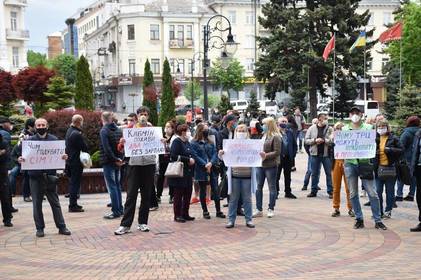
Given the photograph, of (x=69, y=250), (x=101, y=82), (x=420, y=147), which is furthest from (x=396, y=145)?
(x=101, y=82)

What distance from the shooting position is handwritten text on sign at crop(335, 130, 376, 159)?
32.9ft

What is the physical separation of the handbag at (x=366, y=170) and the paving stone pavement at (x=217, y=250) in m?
0.96

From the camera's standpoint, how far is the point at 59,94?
31766 millimetres

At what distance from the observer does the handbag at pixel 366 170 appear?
9977 millimetres

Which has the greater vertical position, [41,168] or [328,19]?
[328,19]

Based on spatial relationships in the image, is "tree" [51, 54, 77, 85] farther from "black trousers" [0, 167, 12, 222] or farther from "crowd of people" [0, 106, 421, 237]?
"black trousers" [0, 167, 12, 222]

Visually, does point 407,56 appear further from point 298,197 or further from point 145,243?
point 145,243

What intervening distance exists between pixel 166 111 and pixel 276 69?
12.2 metres

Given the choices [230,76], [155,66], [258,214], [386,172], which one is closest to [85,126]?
[258,214]

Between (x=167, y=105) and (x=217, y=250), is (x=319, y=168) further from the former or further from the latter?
(x=167, y=105)

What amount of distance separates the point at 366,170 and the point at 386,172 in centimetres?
116

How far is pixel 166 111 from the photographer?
3064 centimetres

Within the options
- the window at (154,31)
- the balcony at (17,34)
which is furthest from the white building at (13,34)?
the window at (154,31)

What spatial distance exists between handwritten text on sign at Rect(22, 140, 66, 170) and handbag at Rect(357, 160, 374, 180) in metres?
5.34
